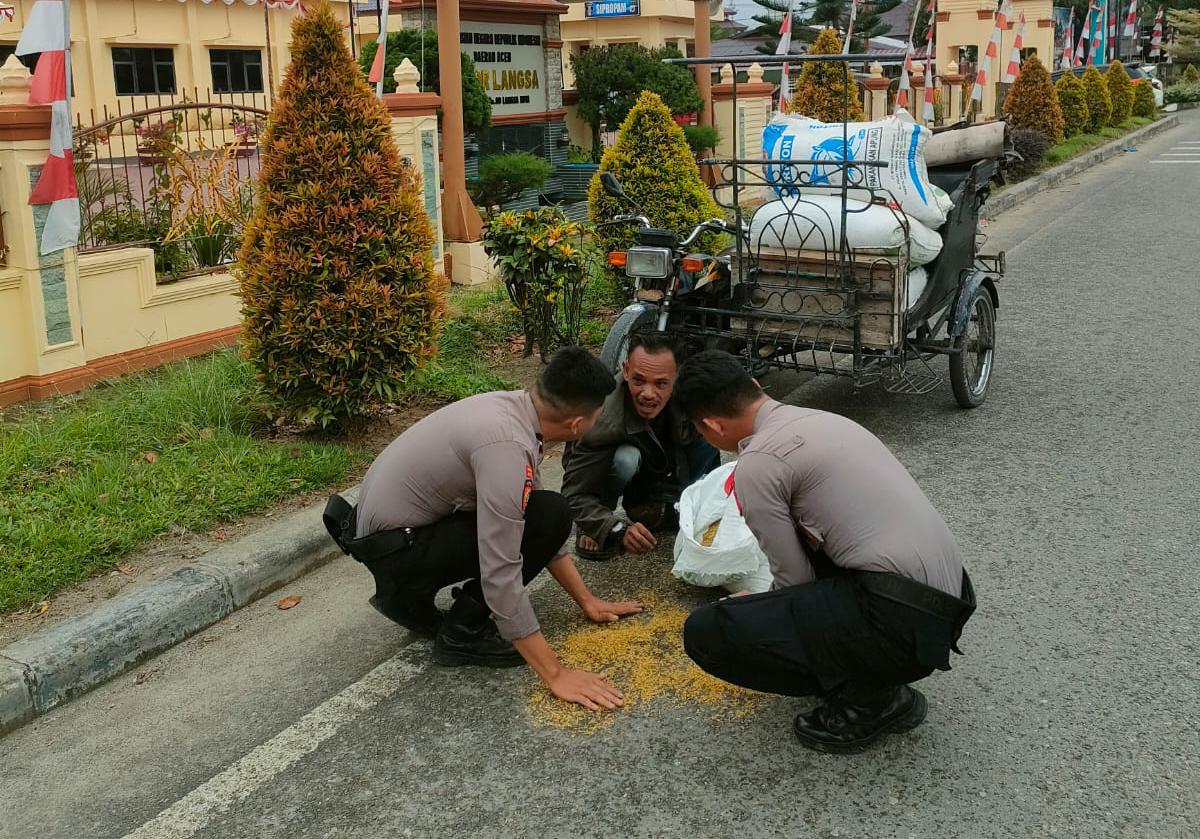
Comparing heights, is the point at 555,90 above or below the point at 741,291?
above

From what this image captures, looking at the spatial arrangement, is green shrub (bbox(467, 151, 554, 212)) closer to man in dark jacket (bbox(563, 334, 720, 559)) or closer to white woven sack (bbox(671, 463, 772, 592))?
man in dark jacket (bbox(563, 334, 720, 559))

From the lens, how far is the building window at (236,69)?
24.2 metres

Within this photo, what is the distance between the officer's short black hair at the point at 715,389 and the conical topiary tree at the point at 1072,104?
71.2 ft

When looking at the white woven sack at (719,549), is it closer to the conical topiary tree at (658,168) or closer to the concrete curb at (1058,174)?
the conical topiary tree at (658,168)

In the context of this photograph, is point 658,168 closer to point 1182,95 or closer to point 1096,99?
point 1096,99

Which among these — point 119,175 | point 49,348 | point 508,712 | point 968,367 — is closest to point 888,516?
point 508,712

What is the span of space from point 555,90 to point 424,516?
498 inches

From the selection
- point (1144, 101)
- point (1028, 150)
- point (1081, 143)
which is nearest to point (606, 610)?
point (1028, 150)

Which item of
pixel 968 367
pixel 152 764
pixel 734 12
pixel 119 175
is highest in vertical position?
pixel 734 12

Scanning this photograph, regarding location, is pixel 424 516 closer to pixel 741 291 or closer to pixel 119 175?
pixel 741 291

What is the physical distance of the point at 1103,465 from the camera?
564 cm

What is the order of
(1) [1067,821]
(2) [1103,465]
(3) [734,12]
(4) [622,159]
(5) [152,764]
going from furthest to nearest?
1. (3) [734,12]
2. (4) [622,159]
3. (2) [1103,465]
4. (5) [152,764]
5. (1) [1067,821]

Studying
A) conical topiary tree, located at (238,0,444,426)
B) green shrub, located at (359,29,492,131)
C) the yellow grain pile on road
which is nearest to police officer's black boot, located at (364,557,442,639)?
the yellow grain pile on road

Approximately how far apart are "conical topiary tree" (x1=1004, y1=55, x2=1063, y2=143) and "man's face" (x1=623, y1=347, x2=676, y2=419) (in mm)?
18082
